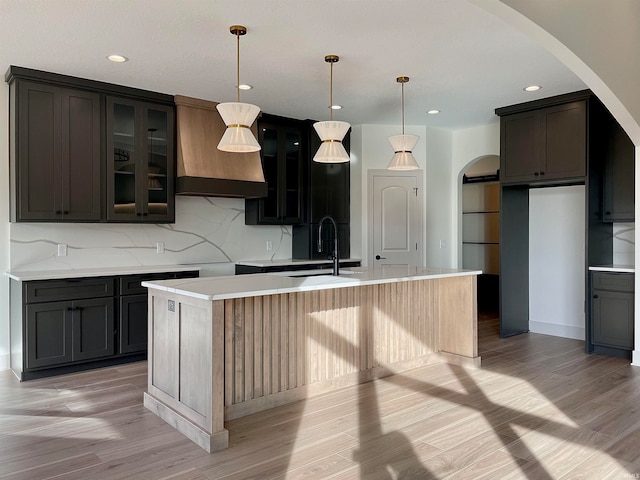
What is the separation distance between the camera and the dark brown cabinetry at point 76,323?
398 centimetres

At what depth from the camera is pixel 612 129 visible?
4.91 metres

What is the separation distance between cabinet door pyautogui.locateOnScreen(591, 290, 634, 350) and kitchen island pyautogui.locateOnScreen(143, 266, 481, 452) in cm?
138

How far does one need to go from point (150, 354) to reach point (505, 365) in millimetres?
3021

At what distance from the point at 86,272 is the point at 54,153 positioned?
3.50ft

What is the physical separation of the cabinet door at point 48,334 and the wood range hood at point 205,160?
1.59 meters

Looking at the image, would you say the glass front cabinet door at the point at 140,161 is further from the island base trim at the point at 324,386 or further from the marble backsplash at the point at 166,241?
the island base trim at the point at 324,386

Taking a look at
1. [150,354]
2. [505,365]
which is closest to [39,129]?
[150,354]


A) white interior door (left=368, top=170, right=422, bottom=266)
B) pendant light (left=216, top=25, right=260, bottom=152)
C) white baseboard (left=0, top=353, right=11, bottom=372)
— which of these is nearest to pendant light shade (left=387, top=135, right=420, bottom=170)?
pendant light (left=216, top=25, right=260, bottom=152)

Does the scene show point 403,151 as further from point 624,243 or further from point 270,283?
point 624,243

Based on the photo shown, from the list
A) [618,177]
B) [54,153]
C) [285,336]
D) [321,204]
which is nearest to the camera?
[285,336]

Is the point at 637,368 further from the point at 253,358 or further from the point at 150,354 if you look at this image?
the point at 150,354

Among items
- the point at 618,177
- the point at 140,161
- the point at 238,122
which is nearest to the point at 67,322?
the point at 140,161

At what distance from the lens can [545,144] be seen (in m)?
5.15

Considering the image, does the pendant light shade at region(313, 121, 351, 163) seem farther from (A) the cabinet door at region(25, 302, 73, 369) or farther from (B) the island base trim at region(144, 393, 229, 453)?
(A) the cabinet door at region(25, 302, 73, 369)
